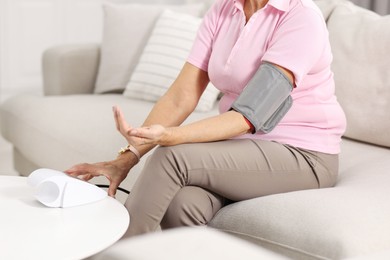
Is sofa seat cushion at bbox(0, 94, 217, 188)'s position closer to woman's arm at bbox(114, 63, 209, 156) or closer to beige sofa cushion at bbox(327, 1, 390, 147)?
woman's arm at bbox(114, 63, 209, 156)

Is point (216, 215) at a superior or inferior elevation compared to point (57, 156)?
superior

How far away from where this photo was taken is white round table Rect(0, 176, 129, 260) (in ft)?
4.73

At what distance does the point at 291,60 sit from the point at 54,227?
71cm

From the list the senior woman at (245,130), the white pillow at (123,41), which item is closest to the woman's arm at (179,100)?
the senior woman at (245,130)

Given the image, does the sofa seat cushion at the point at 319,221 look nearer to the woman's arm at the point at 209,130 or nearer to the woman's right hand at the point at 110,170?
the woman's arm at the point at 209,130

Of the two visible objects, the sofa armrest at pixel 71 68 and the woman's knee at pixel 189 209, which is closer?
the woman's knee at pixel 189 209

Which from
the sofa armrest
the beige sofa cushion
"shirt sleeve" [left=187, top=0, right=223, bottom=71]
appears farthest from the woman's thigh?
the sofa armrest

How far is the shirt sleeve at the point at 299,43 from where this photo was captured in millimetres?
1906

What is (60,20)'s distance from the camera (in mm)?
5422

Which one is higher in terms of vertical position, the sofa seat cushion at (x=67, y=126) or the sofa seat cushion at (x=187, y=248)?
the sofa seat cushion at (x=187, y=248)

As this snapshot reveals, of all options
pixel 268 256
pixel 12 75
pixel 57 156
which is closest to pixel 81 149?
pixel 57 156

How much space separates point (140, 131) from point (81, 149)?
0.91 metres

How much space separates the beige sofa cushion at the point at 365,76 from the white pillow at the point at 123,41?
941 millimetres

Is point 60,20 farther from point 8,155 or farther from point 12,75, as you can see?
point 8,155
